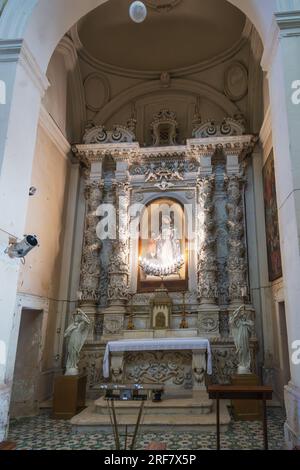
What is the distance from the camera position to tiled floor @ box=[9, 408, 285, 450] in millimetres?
5059

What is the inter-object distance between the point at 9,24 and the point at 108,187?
199 inches

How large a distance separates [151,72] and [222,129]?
275 cm

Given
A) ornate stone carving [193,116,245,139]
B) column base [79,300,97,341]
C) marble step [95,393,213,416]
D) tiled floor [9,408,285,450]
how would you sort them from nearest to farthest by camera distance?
tiled floor [9,408,285,450] → marble step [95,393,213,416] → column base [79,300,97,341] → ornate stone carving [193,116,245,139]

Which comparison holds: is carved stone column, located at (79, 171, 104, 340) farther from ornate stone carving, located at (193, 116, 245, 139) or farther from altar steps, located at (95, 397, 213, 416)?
ornate stone carving, located at (193, 116, 245, 139)

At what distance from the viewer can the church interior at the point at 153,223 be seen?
735cm

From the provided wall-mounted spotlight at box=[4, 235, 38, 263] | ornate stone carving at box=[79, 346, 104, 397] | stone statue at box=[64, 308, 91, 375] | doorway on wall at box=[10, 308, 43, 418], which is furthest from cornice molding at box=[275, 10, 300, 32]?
ornate stone carving at box=[79, 346, 104, 397]

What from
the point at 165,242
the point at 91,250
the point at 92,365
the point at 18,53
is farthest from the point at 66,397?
the point at 18,53

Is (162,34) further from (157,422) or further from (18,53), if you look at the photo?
(157,422)


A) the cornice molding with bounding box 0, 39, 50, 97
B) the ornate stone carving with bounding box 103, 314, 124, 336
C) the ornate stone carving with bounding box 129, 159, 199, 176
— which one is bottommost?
the ornate stone carving with bounding box 103, 314, 124, 336

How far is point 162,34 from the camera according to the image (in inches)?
381

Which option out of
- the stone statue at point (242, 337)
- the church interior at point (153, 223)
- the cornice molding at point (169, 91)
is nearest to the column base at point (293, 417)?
the church interior at point (153, 223)

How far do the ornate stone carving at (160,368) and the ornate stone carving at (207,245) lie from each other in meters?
1.50

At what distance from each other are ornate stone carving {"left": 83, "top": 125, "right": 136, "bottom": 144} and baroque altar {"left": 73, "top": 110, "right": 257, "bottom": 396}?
0.03m

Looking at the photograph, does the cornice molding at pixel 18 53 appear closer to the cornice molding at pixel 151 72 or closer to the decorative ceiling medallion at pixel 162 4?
the cornice molding at pixel 151 72
